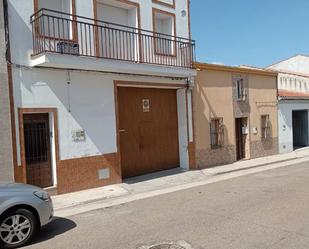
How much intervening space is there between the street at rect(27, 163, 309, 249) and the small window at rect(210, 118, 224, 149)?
5634 mm

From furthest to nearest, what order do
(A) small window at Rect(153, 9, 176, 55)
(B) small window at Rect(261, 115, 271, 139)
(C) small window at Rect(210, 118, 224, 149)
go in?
(B) small window at Rect(261, 115, 271, 139), (C) small window at Rect(210, 118, 224, 149), (A) small window at Rect(153, 9, 176, 55)

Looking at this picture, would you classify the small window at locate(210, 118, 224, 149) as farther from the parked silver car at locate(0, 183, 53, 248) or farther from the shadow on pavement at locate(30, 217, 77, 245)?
the parked silver car at locate(0, 183, 53, 248)

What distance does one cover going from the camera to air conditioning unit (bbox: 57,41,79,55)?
986cm

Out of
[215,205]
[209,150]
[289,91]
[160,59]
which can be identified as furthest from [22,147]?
[289,91]

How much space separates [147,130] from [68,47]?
184 inches

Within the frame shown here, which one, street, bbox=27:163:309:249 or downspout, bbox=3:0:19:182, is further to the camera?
downspout, bbox=3:0:19:182

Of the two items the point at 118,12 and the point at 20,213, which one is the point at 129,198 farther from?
the point at 118,12

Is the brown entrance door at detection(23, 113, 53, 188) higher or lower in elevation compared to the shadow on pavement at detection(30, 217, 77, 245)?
higher

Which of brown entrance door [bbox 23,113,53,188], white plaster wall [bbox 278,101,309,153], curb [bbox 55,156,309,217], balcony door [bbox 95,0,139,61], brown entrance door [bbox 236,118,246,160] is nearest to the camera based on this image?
curb [bbox 55,156,309,217]

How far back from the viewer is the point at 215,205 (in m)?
8.02

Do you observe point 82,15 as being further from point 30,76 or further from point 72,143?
point 72,143

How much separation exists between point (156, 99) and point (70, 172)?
15.9 ft

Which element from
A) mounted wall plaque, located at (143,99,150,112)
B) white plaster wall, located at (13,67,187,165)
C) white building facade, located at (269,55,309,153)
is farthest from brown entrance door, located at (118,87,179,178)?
white building facade, located at (269,55,309,153)

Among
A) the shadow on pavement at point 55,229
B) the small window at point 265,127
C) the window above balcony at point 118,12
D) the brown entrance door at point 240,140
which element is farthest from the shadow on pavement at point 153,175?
the small window at point 265,127
